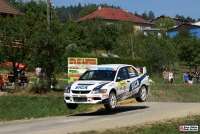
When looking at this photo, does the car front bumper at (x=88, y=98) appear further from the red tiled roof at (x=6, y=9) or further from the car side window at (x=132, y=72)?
the red tiled roof at (x=6, y=9)

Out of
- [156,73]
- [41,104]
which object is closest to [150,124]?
[41,104]

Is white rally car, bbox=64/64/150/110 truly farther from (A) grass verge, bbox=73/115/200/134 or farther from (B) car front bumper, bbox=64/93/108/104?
(A) grass verge, bbox=73/115/200/134

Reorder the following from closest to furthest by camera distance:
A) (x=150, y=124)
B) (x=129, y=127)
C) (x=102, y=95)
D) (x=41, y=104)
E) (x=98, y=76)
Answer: (x=129, y=127) < (x=150, y=124) < (x=102, y=95) < (x=98, y=76) < (x=41, y=104)

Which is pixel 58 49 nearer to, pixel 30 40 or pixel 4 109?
pixel 30 40

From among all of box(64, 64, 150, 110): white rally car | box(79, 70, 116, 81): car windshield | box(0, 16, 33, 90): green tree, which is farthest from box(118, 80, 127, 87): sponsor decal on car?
box(0, 16, 33, 90): green tree

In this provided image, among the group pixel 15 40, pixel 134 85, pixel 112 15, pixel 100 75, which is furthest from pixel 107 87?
pixel 112 15

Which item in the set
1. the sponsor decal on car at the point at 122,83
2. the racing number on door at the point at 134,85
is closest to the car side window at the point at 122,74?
the sponsor decal on car at the point at 122,83

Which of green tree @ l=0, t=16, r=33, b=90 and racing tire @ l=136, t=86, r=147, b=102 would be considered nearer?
racing tire @ l=136, t=86, r=147, b=102

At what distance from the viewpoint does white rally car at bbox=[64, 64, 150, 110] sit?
16688mm

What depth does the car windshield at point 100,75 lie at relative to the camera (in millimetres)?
17875

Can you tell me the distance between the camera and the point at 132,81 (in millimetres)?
18781

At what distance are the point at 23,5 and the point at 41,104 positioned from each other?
232 feet

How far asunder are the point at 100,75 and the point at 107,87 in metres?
1.21

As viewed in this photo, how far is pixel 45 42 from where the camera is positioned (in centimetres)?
2561
